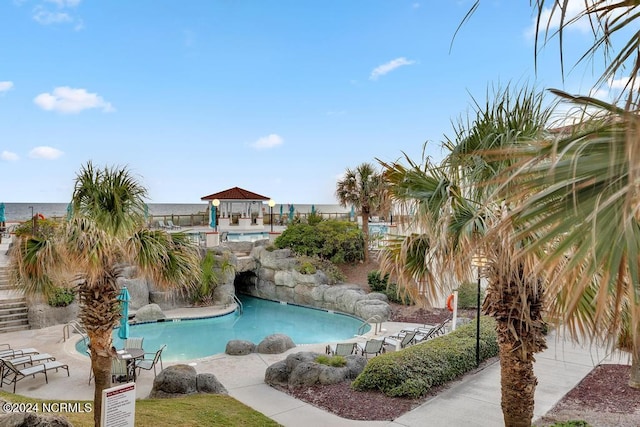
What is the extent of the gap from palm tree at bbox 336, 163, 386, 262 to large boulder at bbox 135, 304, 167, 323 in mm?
11990

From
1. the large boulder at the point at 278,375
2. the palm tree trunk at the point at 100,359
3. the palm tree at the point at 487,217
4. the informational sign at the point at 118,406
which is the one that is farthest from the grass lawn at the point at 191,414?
the palm tree at the point at 487,217

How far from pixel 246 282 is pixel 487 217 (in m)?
21.8

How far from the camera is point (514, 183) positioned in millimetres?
2201

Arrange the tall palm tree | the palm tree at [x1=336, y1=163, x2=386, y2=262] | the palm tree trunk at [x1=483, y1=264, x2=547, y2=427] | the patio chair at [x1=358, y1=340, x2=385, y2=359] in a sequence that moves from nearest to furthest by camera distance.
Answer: the tall palm tree → the palm tree trunk at [x1=483, y1=264, x2=547, y2=427] → the patio chair at [x1=358, y1=340, x2=385, y2=359] → the palm tree at [x1=336, y1=163, x2=386, y2=262]

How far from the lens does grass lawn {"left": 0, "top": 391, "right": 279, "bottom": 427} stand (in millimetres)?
6703

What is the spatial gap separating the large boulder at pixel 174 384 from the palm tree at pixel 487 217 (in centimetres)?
563

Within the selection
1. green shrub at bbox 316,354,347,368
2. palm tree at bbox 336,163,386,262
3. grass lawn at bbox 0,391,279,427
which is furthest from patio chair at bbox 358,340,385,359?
palm tree at bbox 336,163,386,262

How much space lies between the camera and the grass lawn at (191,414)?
6703mm

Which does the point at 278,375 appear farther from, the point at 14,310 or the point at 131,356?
the point at 14,310

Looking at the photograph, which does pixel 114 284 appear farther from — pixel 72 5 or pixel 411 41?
pixel 72 5

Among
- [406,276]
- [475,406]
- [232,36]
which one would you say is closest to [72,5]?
[232,36]

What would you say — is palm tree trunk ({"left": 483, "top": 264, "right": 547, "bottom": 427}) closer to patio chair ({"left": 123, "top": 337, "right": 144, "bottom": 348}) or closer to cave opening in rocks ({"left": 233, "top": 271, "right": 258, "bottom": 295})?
patio chair ({"left": 123, "top": 337, "right": 144, "bottom": 348})

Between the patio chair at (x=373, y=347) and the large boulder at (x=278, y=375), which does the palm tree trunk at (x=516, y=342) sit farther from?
the patio chair at (x=373, y=347)

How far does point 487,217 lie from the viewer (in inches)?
190
